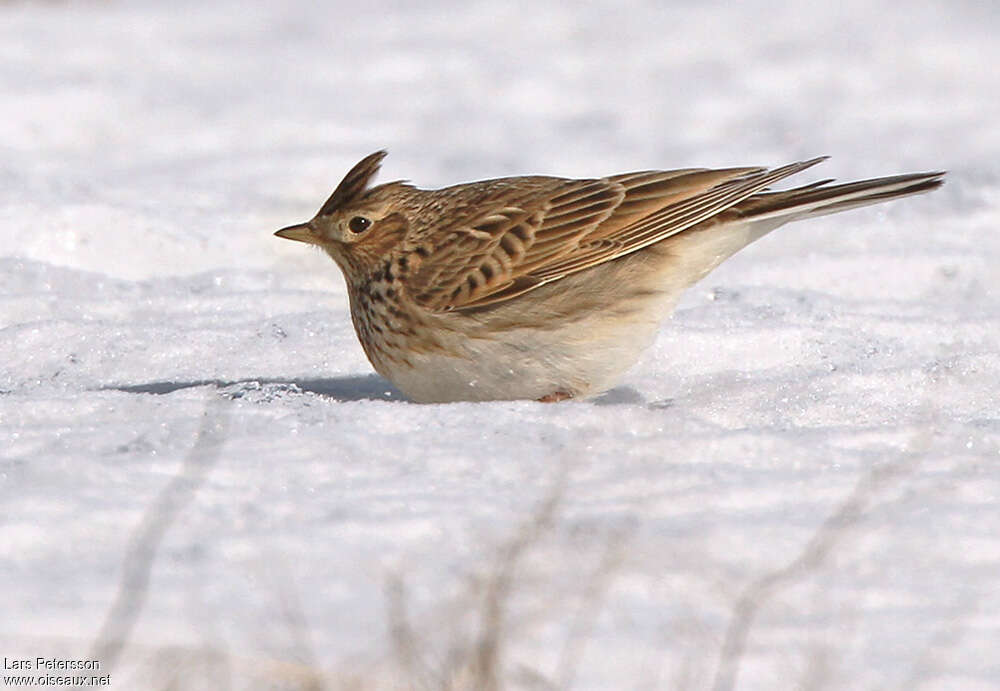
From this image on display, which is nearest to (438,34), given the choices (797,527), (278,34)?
(278,34)

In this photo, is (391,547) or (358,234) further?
(358,234)

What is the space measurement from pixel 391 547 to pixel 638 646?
0.73 m

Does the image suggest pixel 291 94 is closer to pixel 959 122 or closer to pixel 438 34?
pixel 438 34

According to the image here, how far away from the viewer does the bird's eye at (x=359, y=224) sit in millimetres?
5766

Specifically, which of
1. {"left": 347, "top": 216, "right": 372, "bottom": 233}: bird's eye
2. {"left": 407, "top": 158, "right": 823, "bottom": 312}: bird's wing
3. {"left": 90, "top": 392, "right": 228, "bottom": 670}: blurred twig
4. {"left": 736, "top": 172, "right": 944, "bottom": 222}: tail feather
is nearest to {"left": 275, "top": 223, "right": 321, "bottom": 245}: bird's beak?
{"left": 347, "top": 216, "right": 372, "bottom": 233}: bird's eye

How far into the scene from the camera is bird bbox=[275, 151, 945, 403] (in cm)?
534

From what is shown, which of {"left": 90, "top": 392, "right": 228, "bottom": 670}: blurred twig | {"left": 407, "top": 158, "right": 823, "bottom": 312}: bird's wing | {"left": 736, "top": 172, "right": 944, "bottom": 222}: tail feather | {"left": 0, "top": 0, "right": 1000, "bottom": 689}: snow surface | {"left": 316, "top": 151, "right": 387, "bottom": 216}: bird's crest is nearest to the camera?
{"left": 90, "top": 392, "right": 228, "bottom": 670}: blurred twig

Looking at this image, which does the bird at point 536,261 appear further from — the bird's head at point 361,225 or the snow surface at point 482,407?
the snow surface at point 482,407

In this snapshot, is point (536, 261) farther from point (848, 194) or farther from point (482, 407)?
point (848, 194)

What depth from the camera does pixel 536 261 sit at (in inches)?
219

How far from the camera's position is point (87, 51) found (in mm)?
11453

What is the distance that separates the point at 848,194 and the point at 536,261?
1.09 m

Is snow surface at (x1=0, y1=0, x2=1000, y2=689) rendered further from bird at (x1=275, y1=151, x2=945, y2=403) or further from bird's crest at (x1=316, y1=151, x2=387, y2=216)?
bird's crest at (x1=316, y1=151, x2=387, y2=216)

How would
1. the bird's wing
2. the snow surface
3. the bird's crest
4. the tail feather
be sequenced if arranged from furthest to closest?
the bird's crest
the bird's wing
the tail feather
the snow surface
